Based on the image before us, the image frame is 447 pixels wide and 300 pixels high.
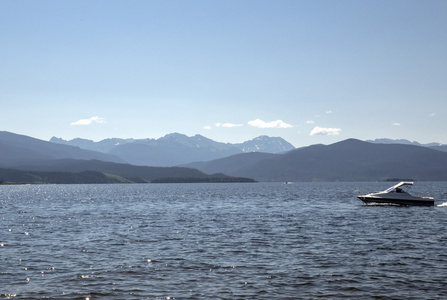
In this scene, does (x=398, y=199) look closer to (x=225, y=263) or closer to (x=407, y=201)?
(x=407, y=201)

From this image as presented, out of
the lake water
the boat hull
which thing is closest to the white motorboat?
the boat hull

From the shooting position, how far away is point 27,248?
46.4 metres

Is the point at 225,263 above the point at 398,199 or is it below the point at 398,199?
below

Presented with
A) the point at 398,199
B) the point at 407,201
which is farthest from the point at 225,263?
the point at 407,201

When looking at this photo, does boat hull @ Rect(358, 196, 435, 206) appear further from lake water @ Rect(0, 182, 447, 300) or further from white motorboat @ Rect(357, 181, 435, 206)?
lake water @ Rect(0, 182, 447, 300)

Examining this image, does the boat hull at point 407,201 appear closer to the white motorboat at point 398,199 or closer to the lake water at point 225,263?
the white motorboat at point 398,199

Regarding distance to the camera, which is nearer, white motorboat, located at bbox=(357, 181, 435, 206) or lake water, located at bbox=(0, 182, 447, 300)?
lake water, located at bbox=(0, 182, 447, 300)

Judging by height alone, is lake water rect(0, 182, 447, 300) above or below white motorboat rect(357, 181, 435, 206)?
below

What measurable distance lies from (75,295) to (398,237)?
40.0m

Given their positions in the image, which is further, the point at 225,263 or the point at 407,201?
the point at 407,201

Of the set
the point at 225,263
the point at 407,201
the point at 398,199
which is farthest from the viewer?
the point at 398,199

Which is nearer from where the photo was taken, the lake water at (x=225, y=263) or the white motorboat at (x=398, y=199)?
the lake water at (x=225, y=263)

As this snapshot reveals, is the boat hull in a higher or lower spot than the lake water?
higher

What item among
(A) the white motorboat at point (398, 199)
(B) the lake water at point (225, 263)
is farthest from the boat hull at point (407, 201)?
(B) the lake water at point (225, 263)
